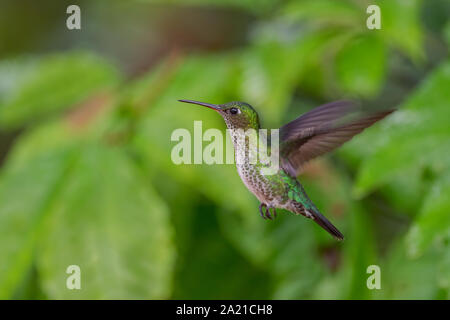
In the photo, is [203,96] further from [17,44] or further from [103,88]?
[17,44]

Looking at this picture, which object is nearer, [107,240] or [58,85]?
[107,240]

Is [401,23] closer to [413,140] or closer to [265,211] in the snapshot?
[413,140]

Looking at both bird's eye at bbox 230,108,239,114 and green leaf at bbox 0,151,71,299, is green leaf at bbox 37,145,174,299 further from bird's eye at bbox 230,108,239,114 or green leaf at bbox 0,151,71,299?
bird's eye at bbox 230,108,239,114

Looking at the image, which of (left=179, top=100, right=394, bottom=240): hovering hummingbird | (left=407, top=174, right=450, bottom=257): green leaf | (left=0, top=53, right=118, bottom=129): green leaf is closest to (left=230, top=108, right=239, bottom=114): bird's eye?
(left=179, top=100, right=394, bottom=240): hovering hummingbird

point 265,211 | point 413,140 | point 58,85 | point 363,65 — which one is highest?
point 58,85

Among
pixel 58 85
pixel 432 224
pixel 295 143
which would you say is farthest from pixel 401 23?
pixel 58 85

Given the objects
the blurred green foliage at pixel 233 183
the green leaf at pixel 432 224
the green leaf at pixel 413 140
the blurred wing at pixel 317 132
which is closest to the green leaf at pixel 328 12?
the blurred green foliage at pixel 233 183

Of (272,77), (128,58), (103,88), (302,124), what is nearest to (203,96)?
(272,77)
